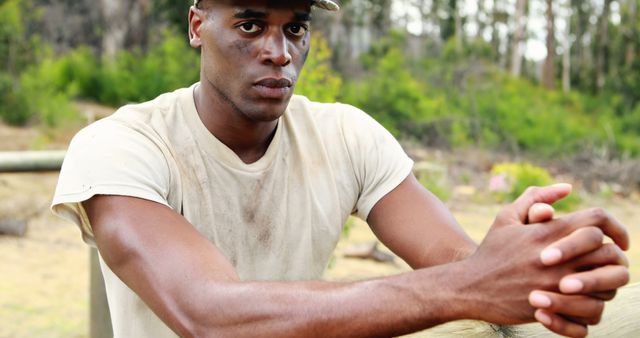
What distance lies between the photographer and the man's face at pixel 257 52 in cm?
205

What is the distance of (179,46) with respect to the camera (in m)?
14.4

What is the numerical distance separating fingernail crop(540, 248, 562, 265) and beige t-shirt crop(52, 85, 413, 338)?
33.0 inches

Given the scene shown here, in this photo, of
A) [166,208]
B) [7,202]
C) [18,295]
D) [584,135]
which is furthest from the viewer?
[584,135]

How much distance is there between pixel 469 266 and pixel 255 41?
86cm

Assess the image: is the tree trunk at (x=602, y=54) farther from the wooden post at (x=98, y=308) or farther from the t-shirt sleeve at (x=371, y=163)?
the t-shirt sleeve at (x=371, y=163)

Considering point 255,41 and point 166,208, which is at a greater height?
point 255,41

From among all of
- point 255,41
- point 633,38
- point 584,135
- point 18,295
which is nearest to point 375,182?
point 255,41

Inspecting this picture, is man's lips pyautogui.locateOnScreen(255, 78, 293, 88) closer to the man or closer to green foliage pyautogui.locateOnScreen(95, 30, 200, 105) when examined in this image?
the man

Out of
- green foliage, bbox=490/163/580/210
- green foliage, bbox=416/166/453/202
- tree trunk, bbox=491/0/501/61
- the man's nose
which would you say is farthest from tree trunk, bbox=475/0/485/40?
the man's nose

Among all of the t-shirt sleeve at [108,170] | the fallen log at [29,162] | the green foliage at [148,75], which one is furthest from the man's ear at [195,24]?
the green foliage at [148,75]

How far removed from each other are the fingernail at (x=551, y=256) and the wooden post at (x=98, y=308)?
2.12 m

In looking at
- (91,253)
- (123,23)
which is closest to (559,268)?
(91,253)

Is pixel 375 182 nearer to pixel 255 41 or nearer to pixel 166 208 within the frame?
pixel 255 41

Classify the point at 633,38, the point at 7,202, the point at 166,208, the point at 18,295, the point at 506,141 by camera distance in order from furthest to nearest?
the point at 633,38 → the point at 506,141 → the point at 7,202 → the point at 18,295 → the point at 166,208
